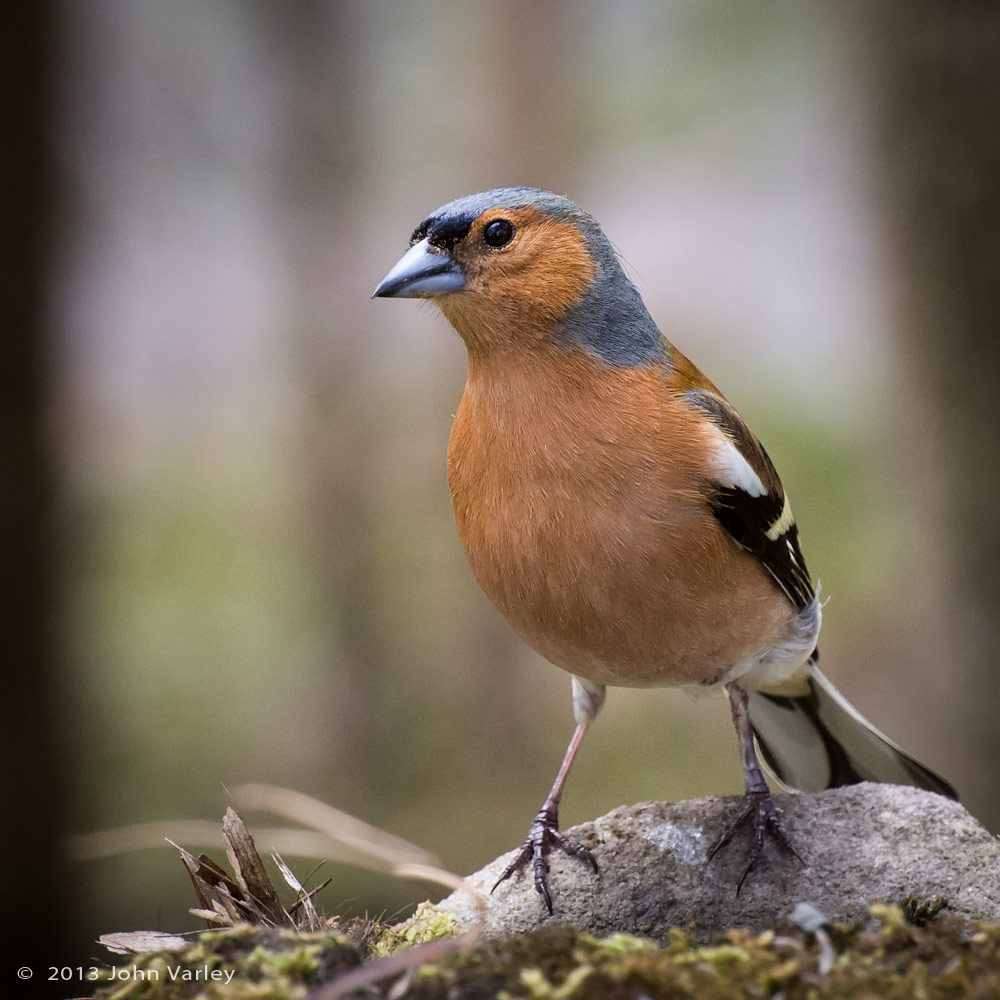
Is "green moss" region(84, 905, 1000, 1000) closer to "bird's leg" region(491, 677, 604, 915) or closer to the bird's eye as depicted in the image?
"bird's leg" region(491, 677, 604, 915)

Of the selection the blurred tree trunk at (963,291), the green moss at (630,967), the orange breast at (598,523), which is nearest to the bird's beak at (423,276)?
the orange breast at (598,523)

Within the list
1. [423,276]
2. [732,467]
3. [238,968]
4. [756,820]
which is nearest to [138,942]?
[238,968]

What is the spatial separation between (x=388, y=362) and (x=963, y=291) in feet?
10.8

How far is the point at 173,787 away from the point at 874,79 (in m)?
5.63

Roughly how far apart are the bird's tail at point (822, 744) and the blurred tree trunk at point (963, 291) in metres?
1.70

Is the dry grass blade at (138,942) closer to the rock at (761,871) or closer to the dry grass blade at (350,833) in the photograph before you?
the dry grass blade at (350,833)

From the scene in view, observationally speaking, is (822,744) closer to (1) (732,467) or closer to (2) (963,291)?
(1) (732,467)

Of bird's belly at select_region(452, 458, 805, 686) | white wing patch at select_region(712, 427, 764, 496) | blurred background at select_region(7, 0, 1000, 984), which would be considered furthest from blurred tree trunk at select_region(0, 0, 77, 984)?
white wing patch at select_region(712, 427, 764, 496)

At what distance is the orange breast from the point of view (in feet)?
8.59

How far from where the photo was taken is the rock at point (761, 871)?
2.61 meters

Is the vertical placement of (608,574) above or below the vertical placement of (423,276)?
below

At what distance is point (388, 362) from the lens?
6617 mm

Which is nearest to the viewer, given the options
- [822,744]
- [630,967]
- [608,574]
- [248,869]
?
[630,967]

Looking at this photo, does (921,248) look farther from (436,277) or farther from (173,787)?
(173,787)
